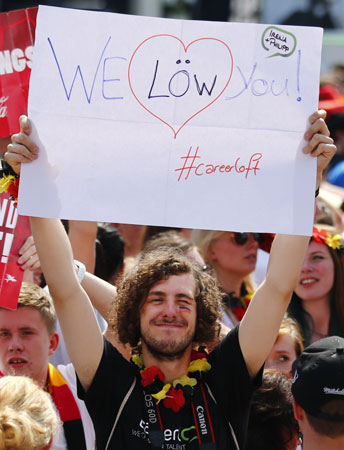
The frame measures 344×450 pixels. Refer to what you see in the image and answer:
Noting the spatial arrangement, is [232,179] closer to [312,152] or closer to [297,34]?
[312,152]

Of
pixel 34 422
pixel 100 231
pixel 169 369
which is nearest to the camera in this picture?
pixel 34 422

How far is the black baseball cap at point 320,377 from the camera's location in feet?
8.74

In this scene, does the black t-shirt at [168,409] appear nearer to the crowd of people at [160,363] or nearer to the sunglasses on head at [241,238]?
the crowd of people at [160,363]

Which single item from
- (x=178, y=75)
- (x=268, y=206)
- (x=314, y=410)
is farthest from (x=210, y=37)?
(x=314, y=410)

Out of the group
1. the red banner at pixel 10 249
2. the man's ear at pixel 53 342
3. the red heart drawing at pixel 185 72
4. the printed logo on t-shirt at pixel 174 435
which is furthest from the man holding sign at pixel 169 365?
the man's ear at pixel 53 342

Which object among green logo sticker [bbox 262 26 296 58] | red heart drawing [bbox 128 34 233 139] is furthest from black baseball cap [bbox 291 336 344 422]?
green logo sticker [bbox 262 26 296 58]

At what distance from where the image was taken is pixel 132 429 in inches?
116

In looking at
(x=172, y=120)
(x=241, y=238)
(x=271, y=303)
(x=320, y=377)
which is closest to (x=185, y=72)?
(x=172, y=120)

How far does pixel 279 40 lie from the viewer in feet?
9.73

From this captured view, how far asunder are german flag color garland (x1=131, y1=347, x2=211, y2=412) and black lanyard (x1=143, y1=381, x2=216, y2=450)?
2 cm

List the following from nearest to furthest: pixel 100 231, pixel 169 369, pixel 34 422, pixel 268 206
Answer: pixel 34 422, pixel 268 206, pixel 169 369, pixel 100 231

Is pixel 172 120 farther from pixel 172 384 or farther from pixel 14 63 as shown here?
pixel 14 63

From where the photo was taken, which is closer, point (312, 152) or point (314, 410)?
point (314, 410)

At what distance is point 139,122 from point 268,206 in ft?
1.55
